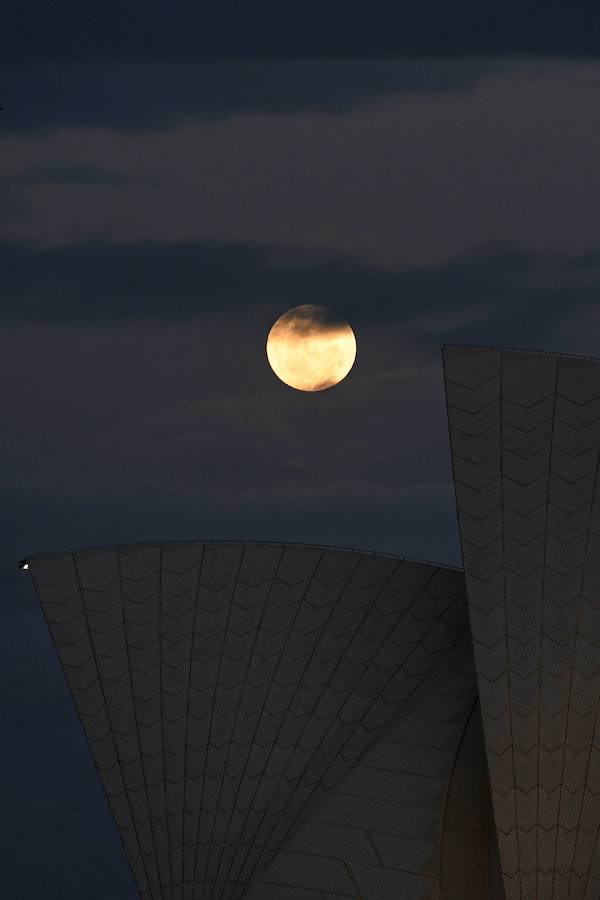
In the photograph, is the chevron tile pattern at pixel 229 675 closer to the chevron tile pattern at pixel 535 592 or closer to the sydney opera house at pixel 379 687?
the sydney opera house at pixel 379 687

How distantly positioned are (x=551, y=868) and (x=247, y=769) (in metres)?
9.97

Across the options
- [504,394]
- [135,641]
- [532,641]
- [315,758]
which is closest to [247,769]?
[315,758]

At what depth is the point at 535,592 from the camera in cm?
3897

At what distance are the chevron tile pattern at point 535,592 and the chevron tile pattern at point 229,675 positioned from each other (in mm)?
5475

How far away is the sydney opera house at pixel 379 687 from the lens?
124 ft

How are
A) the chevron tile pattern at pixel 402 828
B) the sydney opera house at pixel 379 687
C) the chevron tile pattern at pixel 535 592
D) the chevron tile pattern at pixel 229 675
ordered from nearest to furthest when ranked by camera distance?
1. the chevron tile pattern at pixel 535 592
2. the sydney opera house at pixel 379 687
3. the chevron tile pattern at pixel 402 828
4. the chevron tile pattern at pixel 229 675

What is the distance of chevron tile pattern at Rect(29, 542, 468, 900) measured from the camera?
1681 inches

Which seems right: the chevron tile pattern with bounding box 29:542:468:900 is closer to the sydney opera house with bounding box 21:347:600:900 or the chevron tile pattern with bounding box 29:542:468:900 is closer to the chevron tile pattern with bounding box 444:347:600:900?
the sydney opera house with bounding box 21:347:600:900

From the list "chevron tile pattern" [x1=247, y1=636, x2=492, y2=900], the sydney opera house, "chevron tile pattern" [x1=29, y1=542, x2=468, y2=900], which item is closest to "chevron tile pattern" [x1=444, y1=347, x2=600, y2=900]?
the sydney opera house

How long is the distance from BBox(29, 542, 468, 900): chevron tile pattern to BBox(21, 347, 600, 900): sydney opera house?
6 cm

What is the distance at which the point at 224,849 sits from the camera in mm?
42031

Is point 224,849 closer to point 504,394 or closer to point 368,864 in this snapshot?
point 368,864

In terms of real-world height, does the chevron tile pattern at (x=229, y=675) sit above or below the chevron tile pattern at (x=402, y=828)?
above

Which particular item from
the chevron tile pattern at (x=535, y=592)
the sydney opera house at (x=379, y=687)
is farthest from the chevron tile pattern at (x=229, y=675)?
the chevron tile pattern at (x=535, y=592)
